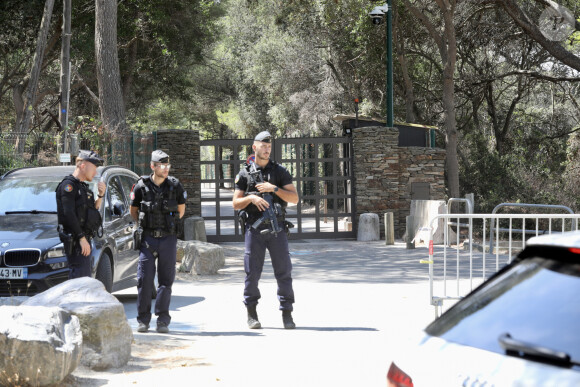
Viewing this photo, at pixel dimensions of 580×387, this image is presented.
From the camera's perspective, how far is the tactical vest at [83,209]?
8.12 m

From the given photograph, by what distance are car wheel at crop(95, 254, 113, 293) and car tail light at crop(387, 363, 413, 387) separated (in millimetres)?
6933

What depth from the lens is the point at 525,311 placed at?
8.43 ft

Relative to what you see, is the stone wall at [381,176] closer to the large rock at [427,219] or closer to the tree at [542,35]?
the large rock at [427,219]

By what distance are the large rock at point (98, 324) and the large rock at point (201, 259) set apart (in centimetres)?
663

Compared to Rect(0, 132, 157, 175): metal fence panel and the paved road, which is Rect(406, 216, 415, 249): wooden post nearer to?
the paved road

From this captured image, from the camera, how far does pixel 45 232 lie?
9062 mm

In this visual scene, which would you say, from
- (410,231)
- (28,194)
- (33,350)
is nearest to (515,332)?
(33,350)

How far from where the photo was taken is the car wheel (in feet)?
30.6

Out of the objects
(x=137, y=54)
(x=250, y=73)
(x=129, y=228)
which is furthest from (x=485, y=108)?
(x=129, y=228)

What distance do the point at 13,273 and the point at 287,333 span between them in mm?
3038

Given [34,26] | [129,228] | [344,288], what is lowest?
[344,288]

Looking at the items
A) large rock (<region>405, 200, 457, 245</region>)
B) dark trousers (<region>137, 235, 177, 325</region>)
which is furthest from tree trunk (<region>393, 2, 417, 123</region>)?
dark trousers (<region>137, 235, 177, 325</region>)

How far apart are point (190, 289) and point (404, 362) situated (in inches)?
368

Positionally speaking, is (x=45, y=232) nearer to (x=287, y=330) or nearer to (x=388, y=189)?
(x=287, y=330)
